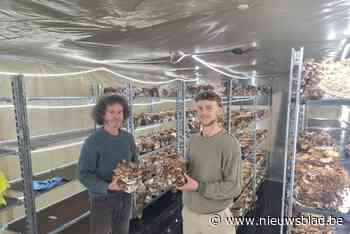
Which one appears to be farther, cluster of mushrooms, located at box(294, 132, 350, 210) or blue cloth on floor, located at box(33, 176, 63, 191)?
blue cloth on floor, located at box(33, 176, 63, 191)

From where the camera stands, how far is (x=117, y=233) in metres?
1.61

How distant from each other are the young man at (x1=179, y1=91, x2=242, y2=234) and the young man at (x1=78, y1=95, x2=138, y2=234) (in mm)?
445

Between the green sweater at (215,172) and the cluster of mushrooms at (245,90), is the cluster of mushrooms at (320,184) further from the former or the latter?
the cluster of mushrooms at (245,90)

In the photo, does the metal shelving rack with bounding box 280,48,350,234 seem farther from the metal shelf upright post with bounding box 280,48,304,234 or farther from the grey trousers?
the grey trousers

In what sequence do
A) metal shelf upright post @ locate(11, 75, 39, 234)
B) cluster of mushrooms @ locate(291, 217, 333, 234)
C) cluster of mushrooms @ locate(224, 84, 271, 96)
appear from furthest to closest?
1. cluster of mushrooms @ locate(224, 84, 271, 96)
2. cluster of mushrooms @ locate(291, 217, 333, 234)
3. metal shelf upright post @ locate(11, 75, 39, 234)

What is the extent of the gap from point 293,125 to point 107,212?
1240mm

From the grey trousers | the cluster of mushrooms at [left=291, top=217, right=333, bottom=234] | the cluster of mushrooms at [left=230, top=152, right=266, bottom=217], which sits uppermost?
the grey trousers

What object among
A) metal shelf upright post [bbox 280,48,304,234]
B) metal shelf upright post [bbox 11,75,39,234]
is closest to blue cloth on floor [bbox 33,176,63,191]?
metal shelf upright post [bbox 11,75,39,234]

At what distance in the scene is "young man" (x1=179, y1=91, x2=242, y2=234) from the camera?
126 centimetres

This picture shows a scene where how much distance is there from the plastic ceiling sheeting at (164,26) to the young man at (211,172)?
0.45 metres

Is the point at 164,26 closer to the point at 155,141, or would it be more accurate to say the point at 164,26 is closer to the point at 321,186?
the point at 321,186

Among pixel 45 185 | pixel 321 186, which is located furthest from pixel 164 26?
pixel 45 185

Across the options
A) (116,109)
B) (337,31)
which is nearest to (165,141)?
(116,109)

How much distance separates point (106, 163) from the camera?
1438 mm
